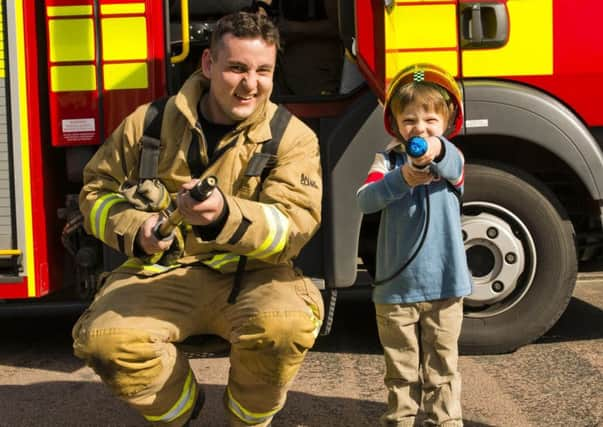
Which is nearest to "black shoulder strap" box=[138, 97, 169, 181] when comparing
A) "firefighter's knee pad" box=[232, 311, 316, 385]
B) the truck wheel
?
"firefighter's knee pad" box=[232, 311, 316, 385]

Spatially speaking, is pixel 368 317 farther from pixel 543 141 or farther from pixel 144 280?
pixel 144 280

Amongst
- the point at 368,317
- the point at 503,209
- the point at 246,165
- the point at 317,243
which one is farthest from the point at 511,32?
the point at 368,317

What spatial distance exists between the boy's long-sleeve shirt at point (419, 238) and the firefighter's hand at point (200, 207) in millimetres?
548

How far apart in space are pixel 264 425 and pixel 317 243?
1.31 meters

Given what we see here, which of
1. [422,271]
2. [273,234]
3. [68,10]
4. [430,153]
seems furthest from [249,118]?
[68,10]

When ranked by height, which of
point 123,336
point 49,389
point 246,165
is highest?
point 246,165

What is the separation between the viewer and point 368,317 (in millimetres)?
5594

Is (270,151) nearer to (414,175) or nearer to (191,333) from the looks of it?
(414,175)

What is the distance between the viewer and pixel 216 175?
3453 mm

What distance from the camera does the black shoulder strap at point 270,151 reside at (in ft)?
11.1

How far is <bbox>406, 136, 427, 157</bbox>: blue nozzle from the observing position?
3098mm

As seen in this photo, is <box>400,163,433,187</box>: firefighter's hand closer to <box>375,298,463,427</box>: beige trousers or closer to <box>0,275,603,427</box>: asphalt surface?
<box>375,298,463,427</box>: beige trousers

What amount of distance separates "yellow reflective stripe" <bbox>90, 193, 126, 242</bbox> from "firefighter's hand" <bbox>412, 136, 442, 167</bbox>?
95 cm

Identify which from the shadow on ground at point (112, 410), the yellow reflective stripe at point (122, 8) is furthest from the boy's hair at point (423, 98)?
the yellow reflective stripe at point (122, 8)
